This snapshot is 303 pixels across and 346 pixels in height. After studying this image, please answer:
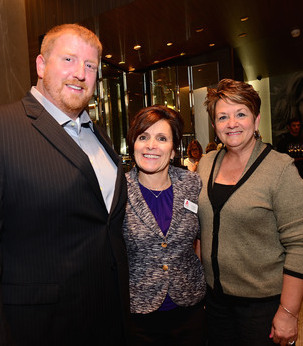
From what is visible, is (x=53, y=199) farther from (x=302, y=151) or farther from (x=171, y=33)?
(x=171, y=33)

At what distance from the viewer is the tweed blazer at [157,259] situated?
156 centimetres

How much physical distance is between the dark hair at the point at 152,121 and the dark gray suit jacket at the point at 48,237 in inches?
25.6

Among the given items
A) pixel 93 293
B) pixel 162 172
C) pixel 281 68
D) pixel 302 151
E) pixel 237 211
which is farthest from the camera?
pixel 281 68

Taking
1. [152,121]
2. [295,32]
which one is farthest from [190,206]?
[295,32]

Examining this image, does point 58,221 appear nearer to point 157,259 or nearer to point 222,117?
point 157,259

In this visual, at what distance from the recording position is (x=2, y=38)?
286cm

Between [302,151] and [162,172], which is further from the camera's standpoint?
[302,151]

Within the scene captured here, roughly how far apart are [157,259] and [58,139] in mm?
804

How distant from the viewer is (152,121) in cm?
177

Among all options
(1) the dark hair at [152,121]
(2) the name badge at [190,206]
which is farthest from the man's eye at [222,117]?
(2) the name badge at [190,206]

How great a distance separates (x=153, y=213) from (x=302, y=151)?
397cm

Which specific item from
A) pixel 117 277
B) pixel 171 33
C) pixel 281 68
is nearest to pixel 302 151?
pixel 171 33

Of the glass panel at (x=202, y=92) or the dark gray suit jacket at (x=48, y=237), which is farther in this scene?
the glass panel at (x=202, y=92)

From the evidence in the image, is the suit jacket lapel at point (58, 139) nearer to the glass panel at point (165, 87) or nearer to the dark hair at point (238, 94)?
the dark hair at point (238, 94)
